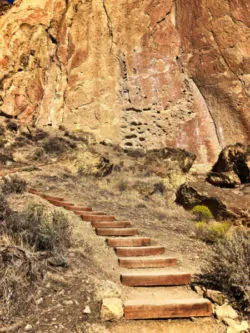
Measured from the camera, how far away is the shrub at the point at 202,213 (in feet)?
32.0

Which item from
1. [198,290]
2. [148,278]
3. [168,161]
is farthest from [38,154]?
[198,290]

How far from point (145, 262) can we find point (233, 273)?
141 centimetres

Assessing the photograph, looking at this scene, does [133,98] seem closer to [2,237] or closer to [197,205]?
[197,205]

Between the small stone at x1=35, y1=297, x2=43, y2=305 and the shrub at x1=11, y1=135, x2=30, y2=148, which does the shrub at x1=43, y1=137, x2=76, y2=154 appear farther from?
the small stone at x1=35, y1=297, x2=43, y2=305

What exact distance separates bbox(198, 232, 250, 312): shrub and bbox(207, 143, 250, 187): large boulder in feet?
32.1

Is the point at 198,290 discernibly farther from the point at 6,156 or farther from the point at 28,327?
the point at 6,156

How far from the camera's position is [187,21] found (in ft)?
74.0

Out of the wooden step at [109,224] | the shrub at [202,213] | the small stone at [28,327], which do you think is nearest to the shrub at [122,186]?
the shrub at [202,213]

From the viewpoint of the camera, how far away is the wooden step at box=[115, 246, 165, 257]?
4.70 m

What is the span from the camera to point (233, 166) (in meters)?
14.7

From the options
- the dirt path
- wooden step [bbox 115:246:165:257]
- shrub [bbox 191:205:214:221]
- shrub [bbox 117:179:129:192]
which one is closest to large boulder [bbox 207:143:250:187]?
shrub [bbox 191:205:214:221]

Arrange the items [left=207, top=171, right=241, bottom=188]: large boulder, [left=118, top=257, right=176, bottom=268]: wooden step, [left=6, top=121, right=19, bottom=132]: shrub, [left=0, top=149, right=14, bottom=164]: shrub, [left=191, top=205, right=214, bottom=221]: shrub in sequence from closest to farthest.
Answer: [left=118, top=257, right=176, bottom=268]: wooden step → [left=191, top=205, right=214, bottom=221]: shrub → [left=207, top=171, right=241, bottom=188]: large boulder → [left=0, top=149, right=14, bottom=164]: shrub → [left=6, top=121, right=19, bottom=132]: shrub

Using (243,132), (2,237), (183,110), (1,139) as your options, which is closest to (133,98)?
(183,110)

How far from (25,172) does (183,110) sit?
1264 cm
